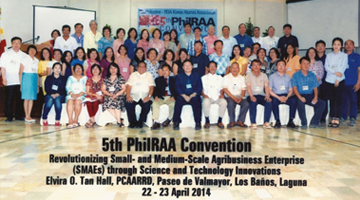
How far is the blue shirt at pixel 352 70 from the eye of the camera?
5473mm

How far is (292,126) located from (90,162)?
3.63m

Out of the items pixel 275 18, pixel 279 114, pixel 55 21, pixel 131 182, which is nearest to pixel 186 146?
pixel 131 182

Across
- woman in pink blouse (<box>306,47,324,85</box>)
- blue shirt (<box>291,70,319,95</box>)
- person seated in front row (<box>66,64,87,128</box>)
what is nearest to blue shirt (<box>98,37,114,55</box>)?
person seated in front row (<box>66,64,87,128</box>)

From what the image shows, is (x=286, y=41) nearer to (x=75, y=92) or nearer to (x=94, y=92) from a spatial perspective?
(x=94, y=92)

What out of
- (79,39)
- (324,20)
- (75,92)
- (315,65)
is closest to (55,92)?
(75,92)

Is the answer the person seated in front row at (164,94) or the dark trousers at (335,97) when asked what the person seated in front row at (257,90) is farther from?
the person seated in front row at (164,94)

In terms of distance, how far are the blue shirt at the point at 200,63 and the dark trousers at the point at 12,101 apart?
332 centimetres

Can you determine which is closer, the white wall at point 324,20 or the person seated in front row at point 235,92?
the person seated in front row at point 235,92

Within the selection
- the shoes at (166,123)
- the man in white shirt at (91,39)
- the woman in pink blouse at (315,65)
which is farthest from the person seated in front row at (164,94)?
the woman in pink blouse at (315,65)

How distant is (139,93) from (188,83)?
838mm

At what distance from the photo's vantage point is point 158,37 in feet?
20.5

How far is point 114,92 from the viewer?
17.5ft

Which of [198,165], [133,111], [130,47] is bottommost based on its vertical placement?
[198,165]

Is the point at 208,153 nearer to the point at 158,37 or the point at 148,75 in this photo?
the point at 148,75
